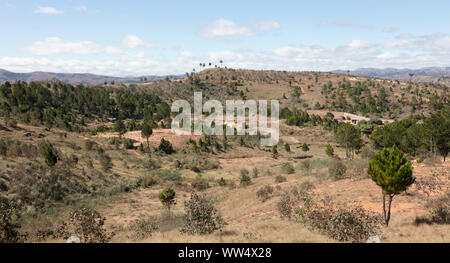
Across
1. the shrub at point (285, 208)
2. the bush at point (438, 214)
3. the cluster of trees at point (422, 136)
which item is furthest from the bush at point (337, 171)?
the bush at point (438, 214)

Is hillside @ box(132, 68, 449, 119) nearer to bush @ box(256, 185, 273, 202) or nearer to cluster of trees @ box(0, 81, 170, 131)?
cluster of trees @ box(0, 81, 170, 131)

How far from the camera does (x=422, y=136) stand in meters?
38.9

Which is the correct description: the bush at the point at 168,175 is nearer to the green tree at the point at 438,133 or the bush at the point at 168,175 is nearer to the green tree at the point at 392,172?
the green tree at the point at 392,172

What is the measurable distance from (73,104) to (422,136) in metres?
94.4

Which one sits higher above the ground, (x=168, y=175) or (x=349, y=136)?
(x=349, y=136)

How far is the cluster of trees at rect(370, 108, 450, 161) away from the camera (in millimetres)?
36094

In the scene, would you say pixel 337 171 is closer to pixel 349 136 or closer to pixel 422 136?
pixel 349 136

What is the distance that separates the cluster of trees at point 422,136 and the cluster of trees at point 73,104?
62.9 m

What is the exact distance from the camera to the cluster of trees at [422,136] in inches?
1421

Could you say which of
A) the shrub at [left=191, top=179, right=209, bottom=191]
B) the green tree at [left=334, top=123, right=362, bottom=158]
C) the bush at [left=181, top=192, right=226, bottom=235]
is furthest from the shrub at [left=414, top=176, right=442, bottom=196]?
the shrub at [left=191, top=179, right=209, bottom=191]

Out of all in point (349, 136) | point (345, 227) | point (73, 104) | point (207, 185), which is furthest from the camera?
point (73, 104)

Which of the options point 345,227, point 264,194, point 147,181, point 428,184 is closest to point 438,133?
point 428,184

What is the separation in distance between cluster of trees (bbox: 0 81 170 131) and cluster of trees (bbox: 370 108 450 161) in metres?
62.9
